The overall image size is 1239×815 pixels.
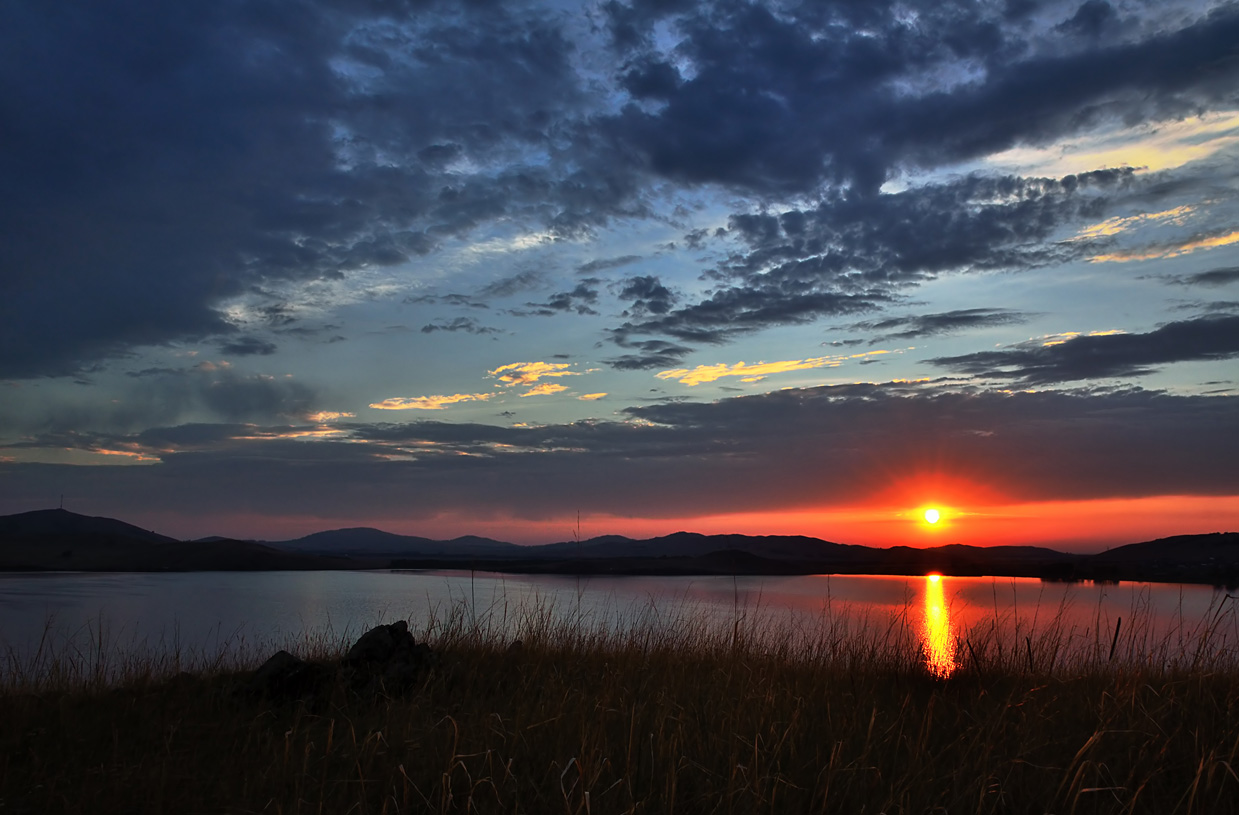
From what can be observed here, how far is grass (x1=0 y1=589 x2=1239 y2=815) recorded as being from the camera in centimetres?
383

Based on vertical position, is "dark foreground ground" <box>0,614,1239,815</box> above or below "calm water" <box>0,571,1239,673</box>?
above

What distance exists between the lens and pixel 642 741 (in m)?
4.69

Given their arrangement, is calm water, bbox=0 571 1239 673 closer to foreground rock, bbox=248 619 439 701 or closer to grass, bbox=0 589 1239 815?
grass, bbox=0 589 1239 815

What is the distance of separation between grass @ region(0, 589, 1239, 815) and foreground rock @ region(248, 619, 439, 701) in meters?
0.14

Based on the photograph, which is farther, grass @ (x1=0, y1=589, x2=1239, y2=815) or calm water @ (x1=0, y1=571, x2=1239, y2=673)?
calm water @ (x1=0, y1=571, x2=1239, y2=673)

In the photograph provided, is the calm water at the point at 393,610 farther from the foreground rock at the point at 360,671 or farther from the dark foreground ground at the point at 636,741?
the foreground rock at the point at 360,671

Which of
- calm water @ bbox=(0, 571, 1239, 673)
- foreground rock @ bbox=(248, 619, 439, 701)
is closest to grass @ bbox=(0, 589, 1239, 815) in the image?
foreground rock @ bbox=(248, 619, 439, 701)

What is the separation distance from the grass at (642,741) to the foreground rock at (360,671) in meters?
0.14

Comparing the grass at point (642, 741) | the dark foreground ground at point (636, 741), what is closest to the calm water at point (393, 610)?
the grass at point (642, 741)

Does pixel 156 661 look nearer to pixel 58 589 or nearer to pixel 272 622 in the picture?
pixel 272 622

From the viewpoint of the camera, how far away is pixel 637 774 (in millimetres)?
4188

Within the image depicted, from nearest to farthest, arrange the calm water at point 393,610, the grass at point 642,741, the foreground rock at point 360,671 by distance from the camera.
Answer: the grass at point 642,741
the foreground rock at point 360,671
the calm water at point 393,610

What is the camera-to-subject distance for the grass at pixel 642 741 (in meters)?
3.83

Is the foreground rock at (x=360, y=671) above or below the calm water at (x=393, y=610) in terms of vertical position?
above
